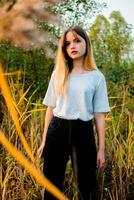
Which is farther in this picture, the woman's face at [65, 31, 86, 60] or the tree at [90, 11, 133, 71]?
the tree at [90, 11, 133, 71]

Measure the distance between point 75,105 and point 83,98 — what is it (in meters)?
0.05

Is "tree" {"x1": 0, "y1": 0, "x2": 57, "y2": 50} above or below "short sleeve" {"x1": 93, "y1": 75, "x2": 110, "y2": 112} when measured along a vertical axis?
above

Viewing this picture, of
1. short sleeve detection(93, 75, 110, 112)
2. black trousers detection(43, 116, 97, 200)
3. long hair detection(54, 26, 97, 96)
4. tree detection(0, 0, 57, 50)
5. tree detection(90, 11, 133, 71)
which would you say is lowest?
tree detection(90, 11, 133, 71)

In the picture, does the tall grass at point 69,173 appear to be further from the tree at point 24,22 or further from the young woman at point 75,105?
the tree at point 24,22

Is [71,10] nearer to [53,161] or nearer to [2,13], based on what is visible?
[53,161]

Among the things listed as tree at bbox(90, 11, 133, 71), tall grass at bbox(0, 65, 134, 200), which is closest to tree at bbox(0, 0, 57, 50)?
tall grass at bbox(0, 65, 134, 200)

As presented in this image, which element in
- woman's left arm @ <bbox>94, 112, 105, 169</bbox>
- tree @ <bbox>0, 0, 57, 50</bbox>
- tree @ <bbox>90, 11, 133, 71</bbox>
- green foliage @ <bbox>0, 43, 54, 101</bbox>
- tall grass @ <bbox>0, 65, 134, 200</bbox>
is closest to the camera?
tree @ <bbox>0, 0, 57, 50</bbox>

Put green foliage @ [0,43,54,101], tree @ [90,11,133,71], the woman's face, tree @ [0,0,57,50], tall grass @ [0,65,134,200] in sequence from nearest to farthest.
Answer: tree @ [0,0,57,50] < the woman's face < tall grass @ [0,65,134,200] < green foliage @ [0,43,54,101] < tree @ [90,11,133,71]

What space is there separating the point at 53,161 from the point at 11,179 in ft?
2.06

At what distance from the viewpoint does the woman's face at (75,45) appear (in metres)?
2.19

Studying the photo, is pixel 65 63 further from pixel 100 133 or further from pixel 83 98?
pixel 100 133

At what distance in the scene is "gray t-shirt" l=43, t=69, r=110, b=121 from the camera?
2.20 metres

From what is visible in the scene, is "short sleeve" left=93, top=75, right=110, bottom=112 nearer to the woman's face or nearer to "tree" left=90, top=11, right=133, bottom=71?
the woman's face

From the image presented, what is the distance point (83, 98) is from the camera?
220 cm
